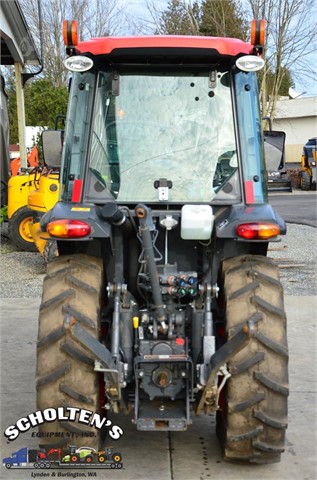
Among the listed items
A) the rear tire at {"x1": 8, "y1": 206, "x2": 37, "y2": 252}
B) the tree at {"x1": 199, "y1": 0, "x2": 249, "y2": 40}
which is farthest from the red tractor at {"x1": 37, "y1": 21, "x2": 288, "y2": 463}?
the tree at {"x1": 199, "y1": 0, "x2": 249, "y2": 40}

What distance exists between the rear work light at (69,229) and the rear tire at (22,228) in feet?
27.1

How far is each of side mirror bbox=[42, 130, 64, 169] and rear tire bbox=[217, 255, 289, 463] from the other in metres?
1.70

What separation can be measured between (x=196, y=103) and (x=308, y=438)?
2.27m

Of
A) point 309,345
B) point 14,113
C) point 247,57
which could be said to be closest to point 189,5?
point 14,113

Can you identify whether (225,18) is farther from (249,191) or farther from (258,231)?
(258,231)

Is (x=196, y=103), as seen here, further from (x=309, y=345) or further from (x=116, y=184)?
(x=309, y=345)

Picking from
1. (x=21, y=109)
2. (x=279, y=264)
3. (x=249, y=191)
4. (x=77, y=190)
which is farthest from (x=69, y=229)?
(x=21, y=109)

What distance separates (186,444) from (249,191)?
5.41 feet

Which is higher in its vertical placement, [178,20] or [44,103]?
[178,20]

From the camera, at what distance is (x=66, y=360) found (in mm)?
3906

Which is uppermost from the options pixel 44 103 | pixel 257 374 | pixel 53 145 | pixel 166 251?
pixel 44 103

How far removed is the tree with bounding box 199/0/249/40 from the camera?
2717cm

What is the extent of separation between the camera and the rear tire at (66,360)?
391cm

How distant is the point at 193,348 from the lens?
414cm
